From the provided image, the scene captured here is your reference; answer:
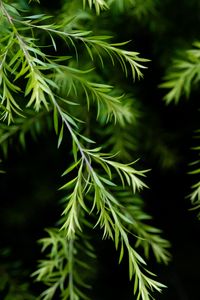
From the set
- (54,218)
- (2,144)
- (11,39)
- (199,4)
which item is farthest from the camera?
(54,218)

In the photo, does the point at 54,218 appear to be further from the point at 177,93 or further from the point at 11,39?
the point at 11,39

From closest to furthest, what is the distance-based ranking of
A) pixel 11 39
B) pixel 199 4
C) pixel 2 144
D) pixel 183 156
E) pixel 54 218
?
pixel 11 39
pixel 2 144
pixel 199 4
pixel 183 156
pixel 54 218

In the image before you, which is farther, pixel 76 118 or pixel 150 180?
pixel 150 180

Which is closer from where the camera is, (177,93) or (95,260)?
(177,93)

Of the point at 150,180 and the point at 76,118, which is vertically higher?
the point at 76,118

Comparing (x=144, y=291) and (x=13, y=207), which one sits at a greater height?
(x=144, y=291)

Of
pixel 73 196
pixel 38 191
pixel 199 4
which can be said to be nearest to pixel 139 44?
pixel 199 4

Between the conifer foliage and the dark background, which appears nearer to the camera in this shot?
the conifer foliage

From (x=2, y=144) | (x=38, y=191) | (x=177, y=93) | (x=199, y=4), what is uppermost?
(x=199, y=4)

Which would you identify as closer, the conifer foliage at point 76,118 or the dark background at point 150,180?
the conifer foliage at point 76,118
